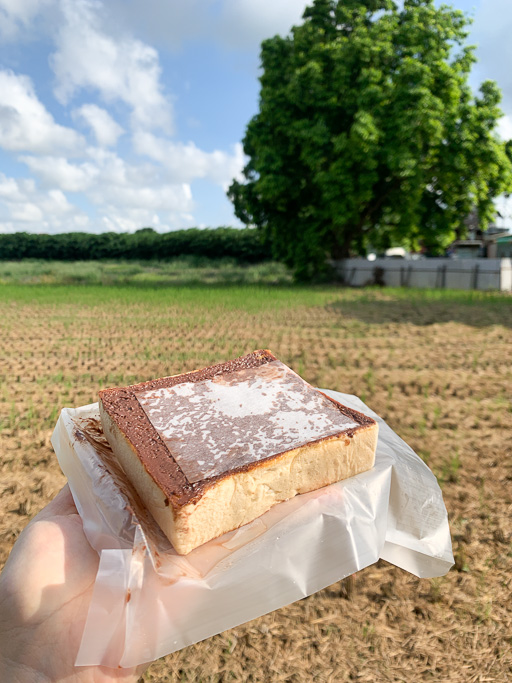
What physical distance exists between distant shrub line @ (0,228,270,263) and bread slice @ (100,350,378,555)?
35185mm

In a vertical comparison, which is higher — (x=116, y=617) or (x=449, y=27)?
(x=449, y=27)

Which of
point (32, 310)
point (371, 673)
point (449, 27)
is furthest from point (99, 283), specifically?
point (371, 673)

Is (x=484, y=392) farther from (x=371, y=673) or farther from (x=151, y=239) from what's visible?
Answer: (x=151, y=239)

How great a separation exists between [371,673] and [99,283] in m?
25.7

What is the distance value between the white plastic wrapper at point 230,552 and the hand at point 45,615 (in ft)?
0.43

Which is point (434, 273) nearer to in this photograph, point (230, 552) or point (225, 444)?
point (225, 444)

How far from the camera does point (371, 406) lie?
5441 millimetres

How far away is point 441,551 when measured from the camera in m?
1.96

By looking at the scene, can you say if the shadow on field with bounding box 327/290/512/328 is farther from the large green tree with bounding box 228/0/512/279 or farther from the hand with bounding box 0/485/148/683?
the hand with bounding box 0/485/148/683

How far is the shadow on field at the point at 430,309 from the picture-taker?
1144 cm

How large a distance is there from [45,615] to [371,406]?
14.2 feet

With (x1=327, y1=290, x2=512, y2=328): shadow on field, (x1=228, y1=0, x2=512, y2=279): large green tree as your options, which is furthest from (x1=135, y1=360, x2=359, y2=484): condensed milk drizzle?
(x1=228, y1=0, x2=512, y2=279): large green tree

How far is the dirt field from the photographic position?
2404 mm

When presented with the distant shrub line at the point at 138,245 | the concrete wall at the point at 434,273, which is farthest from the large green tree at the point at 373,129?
the distant shrub line at the point at 138,245
